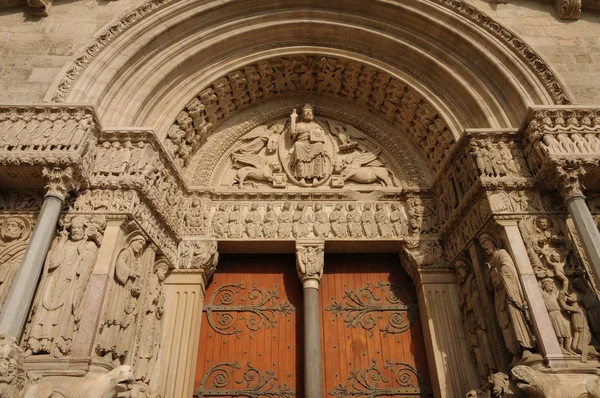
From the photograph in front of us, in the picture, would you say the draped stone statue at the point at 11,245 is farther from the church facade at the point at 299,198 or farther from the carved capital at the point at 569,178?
the carved capital at the point at 569,178

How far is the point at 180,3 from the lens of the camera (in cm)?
598

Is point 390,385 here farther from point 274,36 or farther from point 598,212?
point 274,36

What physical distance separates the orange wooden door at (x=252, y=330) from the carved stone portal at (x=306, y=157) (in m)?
1.21

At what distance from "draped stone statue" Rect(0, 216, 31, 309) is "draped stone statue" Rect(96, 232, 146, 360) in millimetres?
1025

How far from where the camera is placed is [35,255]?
400 cm

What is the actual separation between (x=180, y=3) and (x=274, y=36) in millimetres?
1425

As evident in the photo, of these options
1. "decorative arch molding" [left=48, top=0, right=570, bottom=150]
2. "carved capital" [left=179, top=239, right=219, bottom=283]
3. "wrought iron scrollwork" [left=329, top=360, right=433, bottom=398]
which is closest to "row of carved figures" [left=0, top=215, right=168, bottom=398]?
"carved capital" [left=179, top=239, right=219, bottom=283]

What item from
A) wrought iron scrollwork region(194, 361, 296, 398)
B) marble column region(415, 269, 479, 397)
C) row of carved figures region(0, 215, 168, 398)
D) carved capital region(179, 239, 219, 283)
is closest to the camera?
row of carved figures region(0, 215, 168, 398)

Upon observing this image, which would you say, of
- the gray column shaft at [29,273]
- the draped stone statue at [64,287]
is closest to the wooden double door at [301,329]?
the draped stone statue at [64,287]

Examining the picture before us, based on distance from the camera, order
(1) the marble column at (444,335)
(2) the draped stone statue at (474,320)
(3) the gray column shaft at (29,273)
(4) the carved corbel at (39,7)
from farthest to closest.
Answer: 1. (4) the carved corbel at (39,7)
2. (1) the marble column at (444,335)
3. (2) the draped stone statue at (474,320)
4. (3) the gray column shaft at (29,273)

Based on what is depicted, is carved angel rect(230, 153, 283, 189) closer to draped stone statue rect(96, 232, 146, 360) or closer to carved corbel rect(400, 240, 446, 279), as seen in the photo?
A: draped stone statue rect(96, 232, 146, 360)

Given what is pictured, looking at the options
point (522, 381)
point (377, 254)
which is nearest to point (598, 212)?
point (522, 381)

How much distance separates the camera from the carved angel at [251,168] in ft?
21.3

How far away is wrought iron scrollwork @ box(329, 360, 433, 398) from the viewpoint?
5164 mm
